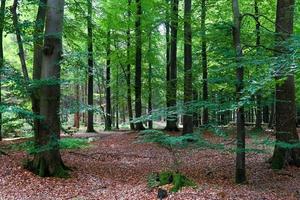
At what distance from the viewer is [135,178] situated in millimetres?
11148

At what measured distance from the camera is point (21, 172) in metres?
10.8

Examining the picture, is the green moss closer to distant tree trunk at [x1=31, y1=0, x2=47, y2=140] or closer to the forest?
the forest

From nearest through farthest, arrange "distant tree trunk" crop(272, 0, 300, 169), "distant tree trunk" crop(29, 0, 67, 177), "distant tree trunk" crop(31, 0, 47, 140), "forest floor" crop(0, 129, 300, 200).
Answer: "forest floor" crop(0, 129, 300, 200) < "distant tree trunk" crop(29, 0, 67, 177) < "distant tree trunk" crop(31, 0, 47, 140) < "distant tree trunk" crop(272, 0, 300, 169)

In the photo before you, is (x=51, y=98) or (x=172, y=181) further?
(x=51, y=98)

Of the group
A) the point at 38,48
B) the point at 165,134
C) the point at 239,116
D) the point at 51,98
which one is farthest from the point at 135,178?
the point at 38,48

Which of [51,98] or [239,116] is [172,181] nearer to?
[239,116]

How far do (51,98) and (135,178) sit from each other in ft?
11.3

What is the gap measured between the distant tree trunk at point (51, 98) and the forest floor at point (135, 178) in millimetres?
545

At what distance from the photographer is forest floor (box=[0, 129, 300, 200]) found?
9.26m

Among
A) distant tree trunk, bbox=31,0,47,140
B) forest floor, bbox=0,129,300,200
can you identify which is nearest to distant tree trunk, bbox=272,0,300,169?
forest floor, bbox=0,129,300,200

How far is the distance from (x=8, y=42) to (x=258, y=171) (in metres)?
23.2

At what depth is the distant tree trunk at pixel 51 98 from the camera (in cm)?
1107

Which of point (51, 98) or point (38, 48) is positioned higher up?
point (38, 48)

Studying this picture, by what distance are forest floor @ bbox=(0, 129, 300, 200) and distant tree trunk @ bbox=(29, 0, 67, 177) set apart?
1.79ft
